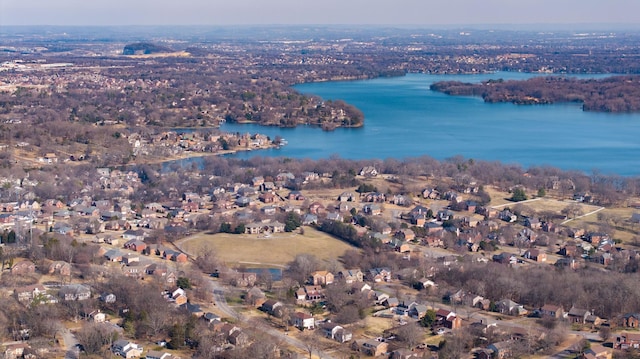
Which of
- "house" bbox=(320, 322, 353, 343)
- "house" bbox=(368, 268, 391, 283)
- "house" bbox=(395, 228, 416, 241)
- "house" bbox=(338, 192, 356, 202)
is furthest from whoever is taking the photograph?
"house" bbox=(338, 192, 356, 202)

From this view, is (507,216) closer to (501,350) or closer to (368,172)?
(368,172)

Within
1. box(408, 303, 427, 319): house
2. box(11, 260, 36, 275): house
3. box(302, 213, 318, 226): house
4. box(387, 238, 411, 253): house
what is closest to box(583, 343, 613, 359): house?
box(408, 303, 427, 319): house

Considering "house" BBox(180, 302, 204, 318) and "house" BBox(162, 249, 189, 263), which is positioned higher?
"house" BBox(180, 302, 204, 318)

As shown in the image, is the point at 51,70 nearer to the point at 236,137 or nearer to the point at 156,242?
the point at 236,137

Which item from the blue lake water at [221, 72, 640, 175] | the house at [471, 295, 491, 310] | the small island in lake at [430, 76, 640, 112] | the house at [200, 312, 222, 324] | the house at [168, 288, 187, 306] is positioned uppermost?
A: the house at [200, 312, 222, 324]

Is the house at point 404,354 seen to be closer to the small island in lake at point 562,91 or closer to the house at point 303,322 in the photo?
the house at point 303,322

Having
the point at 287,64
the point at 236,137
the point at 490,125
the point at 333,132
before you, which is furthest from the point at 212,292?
the point at 287,64

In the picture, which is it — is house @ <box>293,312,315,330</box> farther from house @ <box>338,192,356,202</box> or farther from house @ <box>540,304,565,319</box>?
house @ <box>338,192,356,202</box>
